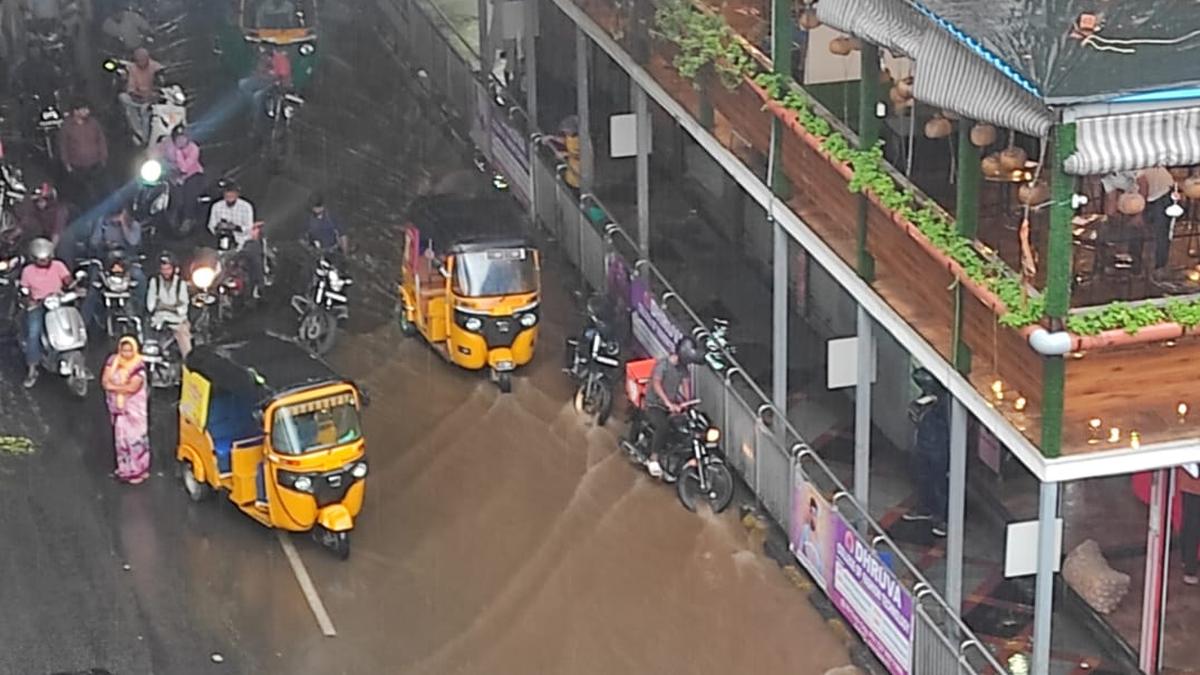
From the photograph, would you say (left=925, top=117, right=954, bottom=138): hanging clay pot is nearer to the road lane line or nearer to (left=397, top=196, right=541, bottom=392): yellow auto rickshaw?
the road lane line

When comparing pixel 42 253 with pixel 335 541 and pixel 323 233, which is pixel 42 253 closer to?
pixel 323 233

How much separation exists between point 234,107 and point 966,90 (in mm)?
17511

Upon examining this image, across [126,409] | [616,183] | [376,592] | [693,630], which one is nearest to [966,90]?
[693,630]

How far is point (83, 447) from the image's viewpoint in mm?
23031

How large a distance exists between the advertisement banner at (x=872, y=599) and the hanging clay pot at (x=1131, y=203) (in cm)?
332

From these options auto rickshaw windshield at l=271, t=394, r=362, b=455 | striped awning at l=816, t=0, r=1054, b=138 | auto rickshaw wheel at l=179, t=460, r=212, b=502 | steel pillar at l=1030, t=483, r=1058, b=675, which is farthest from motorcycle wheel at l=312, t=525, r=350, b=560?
steel pillar at l=1030, t=483, r=1058, b=675

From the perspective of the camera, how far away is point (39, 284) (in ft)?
→ 77.3

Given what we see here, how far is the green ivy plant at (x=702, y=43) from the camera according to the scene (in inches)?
844

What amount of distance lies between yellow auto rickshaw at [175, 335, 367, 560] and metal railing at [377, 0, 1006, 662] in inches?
133

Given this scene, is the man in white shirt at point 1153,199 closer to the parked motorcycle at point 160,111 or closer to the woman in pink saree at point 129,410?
the woman in pink saree at point 129,410

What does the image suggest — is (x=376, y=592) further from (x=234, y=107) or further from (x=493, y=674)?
(x=234, y=107)

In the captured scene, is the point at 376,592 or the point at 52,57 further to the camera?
the point at 52,57

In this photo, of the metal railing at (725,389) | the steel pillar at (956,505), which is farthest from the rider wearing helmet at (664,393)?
the steel pillar at (956,505)

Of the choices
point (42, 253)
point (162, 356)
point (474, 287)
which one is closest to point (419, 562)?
point (474, 287)
